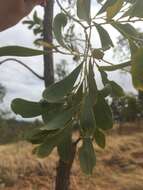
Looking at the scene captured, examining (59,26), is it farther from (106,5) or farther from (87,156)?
(87,156)

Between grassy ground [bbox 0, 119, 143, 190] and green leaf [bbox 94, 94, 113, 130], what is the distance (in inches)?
156

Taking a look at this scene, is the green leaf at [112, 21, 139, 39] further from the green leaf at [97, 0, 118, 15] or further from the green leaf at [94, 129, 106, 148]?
the green leaf at [94, 129, 106, 148]

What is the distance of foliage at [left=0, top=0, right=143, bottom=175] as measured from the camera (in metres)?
0.89

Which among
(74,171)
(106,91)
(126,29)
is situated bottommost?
(74,171)

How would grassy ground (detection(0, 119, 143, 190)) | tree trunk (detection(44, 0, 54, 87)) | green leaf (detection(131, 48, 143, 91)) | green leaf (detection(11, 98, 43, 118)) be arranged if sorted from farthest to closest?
1. grassy ground (detection(0, 119, 143, 190))
2. tree trunk (detection(44, 0, 54, 87))
3. green leaf (detection(11, 98, 43, 118))
4. green leaf (detection(131, 48, 143, 91))

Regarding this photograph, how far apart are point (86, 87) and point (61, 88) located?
4 cm

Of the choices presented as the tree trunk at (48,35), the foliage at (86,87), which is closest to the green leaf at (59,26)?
the foliage at (86,87)

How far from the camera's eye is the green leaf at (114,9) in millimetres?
898

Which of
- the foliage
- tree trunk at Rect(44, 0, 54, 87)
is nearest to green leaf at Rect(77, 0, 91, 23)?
the foliage

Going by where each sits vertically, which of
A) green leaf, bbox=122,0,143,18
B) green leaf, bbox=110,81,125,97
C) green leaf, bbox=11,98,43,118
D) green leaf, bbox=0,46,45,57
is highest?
green leaf, bbox=122,0,143,18

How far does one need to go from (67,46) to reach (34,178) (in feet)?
15.3

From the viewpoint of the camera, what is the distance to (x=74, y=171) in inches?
232

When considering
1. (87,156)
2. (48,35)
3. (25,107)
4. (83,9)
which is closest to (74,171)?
(48,35)

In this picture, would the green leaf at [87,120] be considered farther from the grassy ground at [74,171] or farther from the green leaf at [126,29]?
the grassy ground at [74,171]
